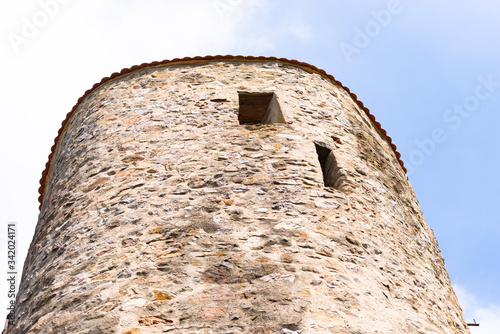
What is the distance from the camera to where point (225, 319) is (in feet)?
13.1

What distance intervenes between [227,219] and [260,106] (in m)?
2.39

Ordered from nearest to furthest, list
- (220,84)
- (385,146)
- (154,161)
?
(154,161) → (220,84) → (385,146)

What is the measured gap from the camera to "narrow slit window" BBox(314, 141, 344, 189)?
5.67 meters

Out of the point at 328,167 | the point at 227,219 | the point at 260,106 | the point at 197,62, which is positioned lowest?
the point at 227,219

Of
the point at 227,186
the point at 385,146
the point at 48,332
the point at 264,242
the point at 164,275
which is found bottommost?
the point at 48,332

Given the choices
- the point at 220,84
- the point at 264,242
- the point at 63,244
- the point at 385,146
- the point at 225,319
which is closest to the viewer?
the point at 225,319

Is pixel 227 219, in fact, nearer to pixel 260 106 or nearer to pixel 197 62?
pixel 260 106

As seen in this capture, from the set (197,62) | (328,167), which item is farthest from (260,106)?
(328,167)

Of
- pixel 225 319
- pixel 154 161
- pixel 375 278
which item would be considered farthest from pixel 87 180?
pixel 375 278

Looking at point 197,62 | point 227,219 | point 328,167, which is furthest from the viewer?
point 197,62

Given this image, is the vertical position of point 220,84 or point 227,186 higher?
point 220,84

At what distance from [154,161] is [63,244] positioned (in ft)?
3.78

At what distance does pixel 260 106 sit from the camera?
6.87m

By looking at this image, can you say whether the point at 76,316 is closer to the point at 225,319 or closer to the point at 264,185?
the point at 225,319
